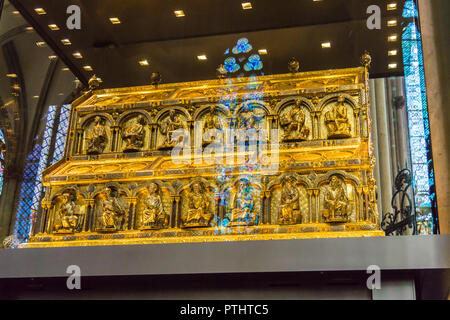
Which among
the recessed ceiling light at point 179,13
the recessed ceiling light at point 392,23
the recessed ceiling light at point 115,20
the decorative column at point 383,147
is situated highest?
the recessed ceiling light at point 179,13

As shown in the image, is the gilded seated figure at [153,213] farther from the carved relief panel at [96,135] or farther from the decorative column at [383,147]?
the decorative column at [383,147]

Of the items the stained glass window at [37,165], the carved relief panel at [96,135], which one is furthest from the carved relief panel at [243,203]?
the stained glass window at [37,165]

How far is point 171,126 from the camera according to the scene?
755 cm

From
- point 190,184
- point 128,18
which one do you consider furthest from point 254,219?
point 128,18

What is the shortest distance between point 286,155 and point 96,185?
93.3 inches

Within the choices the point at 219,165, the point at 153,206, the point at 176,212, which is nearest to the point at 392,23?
the point at 219,165

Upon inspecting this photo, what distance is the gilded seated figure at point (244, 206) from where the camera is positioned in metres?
6.52

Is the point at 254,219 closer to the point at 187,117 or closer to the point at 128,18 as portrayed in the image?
the point at 187,117

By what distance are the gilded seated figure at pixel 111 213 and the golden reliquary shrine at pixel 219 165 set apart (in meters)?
0.01

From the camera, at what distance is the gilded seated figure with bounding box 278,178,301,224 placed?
6410 mm

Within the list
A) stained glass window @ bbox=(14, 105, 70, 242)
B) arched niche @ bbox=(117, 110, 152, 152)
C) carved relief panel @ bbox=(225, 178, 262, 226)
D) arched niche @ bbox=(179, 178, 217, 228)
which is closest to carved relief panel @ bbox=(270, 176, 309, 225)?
carved relief panel @ bbox=(225, 178, 262, 226)

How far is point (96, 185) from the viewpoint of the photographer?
281 inches

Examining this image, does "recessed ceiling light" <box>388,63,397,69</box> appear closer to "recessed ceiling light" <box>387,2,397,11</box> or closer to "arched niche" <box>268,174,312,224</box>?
"recessed ceiling light" <box>387,2,397,11</box>

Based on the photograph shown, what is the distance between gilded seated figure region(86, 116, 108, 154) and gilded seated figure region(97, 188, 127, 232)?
859 mm
